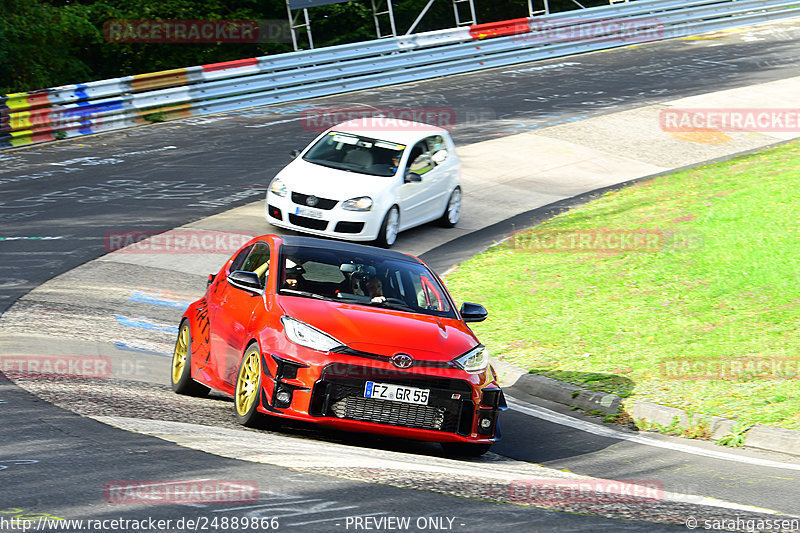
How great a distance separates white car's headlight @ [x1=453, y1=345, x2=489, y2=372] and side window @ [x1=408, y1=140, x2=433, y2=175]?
9711 mm

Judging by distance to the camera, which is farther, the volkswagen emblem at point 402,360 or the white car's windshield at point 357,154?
the white car's windshield at point 357,154

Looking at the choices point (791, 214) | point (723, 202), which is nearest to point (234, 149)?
point (723, 202)

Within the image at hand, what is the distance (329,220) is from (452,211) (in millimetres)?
3339

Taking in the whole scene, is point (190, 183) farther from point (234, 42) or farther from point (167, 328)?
point (234, 42)

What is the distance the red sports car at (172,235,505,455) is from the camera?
7.64 metres

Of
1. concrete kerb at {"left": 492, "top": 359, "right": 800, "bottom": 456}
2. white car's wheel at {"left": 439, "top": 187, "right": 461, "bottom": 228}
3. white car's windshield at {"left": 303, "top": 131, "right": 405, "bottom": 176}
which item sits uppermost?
white car's windshield at {"left": 303, "top": 131, "right": 405, "bottom": 176}

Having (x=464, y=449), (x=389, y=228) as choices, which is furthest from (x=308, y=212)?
(x=464, y=449)

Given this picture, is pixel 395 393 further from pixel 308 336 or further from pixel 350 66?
pixel 350 66

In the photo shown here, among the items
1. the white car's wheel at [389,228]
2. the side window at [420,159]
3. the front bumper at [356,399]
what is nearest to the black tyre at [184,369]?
the front bumper at [356,399]

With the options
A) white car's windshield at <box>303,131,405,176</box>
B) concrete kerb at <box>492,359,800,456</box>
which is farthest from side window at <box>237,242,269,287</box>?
white car's windshield at <box>303,131,405,176</box>

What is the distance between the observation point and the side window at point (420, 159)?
17.8 m

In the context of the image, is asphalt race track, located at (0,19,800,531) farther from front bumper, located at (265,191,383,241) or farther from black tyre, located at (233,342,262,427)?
front bumper, located at (265,191,383,241)

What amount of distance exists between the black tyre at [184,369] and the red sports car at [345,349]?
0.06 feet

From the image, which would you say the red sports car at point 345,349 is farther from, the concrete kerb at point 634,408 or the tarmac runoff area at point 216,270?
the concrete kerb at point 634,408
